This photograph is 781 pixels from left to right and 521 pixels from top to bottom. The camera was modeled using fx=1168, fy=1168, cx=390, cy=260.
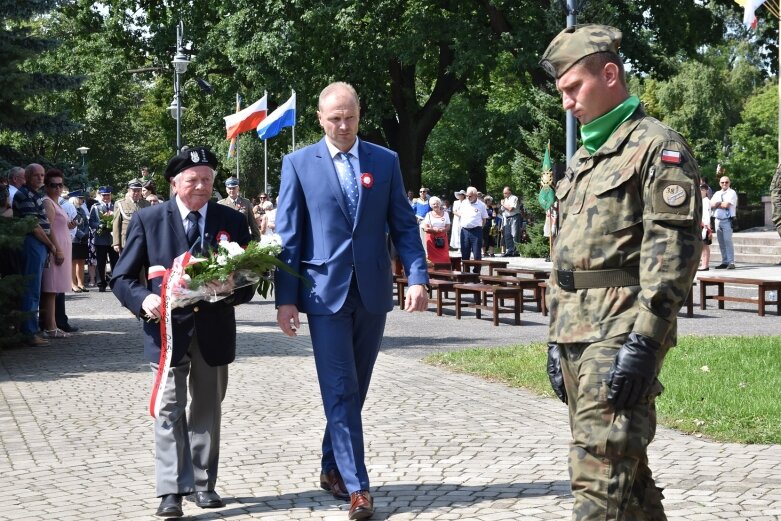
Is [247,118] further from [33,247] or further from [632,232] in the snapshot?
[632,232]

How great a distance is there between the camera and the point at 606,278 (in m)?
4.04

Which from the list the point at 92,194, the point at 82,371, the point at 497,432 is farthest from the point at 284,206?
the point at 92,194

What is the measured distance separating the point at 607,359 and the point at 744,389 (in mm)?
5461

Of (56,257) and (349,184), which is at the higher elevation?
(349,184)

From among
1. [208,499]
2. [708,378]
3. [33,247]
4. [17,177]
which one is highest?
[17,177]

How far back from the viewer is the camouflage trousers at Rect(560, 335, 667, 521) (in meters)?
3.91

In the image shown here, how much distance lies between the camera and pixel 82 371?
11.1 metres

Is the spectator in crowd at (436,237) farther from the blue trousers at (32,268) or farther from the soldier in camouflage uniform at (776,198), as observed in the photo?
the soldier in camouflage uniform at (776,198)

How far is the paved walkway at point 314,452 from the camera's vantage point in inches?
230

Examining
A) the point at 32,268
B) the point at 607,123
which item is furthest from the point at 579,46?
the point at 32,268

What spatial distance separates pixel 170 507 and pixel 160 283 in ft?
3.66

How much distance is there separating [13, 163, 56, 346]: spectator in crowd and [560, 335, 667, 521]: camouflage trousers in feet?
31.8

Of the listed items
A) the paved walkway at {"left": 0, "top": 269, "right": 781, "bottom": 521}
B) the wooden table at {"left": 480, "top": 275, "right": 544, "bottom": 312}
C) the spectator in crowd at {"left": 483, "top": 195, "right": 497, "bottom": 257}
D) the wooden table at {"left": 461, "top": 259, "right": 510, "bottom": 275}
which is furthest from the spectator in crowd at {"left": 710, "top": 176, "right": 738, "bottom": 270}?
the paved walkway at {"left": 0, "top": 269, "right": 781, "bottom": 521}

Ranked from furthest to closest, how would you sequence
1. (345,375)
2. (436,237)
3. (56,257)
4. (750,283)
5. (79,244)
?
(79,244) → (436,237) → (750,283) → (56,257) → (345,375)
